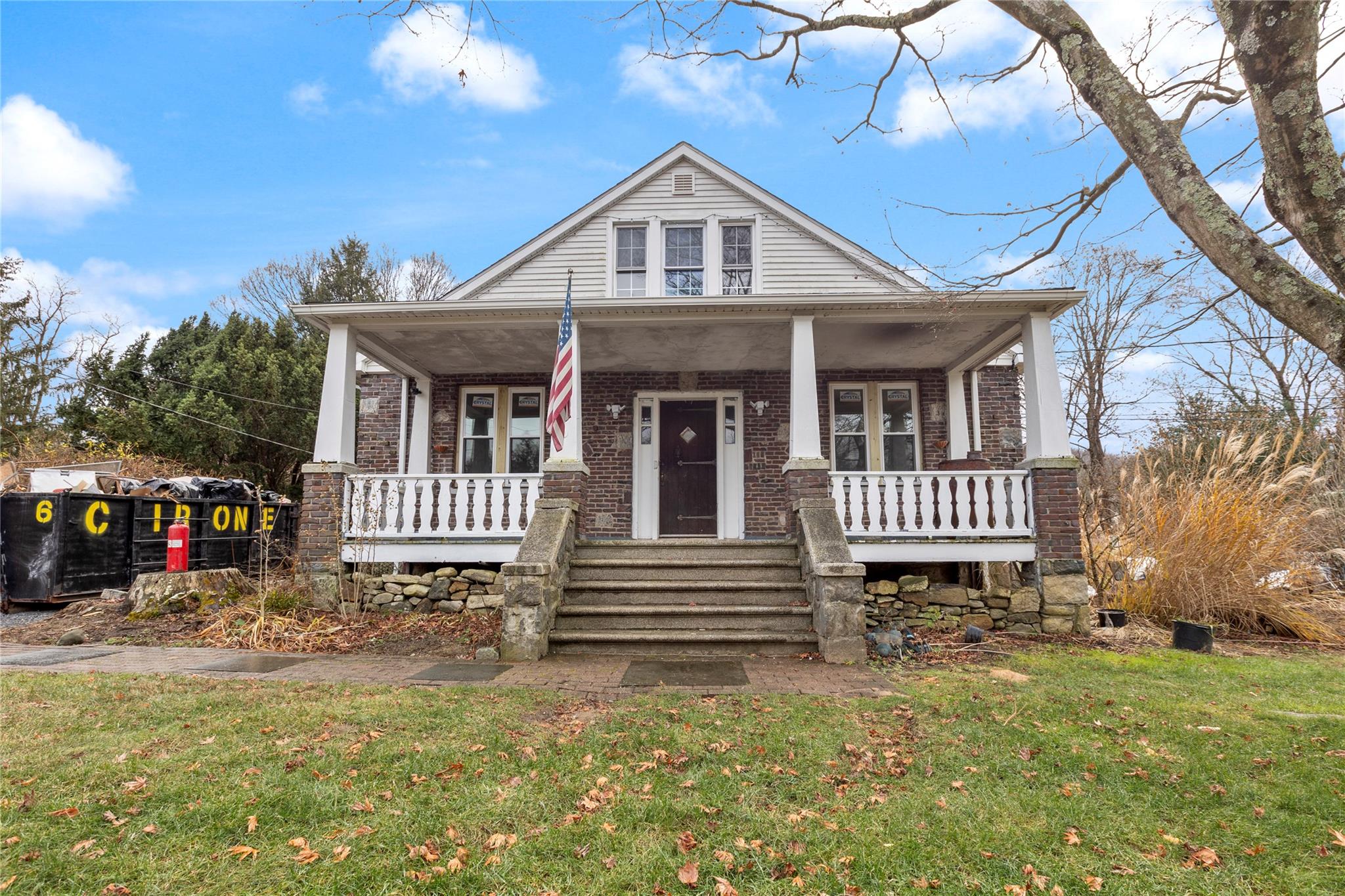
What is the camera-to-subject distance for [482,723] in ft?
12.4

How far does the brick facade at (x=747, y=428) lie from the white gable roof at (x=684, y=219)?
4.42 feet

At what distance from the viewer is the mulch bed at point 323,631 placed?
21.1 ft

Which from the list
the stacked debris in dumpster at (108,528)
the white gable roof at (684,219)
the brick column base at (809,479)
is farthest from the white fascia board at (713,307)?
the stacked debris in dumpster at (108,528)

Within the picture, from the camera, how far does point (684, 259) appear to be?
10.5 metres

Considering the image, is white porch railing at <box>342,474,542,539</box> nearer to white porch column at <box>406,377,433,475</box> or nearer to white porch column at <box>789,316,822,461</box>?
white porch column at <box>406,377,433,475</box>

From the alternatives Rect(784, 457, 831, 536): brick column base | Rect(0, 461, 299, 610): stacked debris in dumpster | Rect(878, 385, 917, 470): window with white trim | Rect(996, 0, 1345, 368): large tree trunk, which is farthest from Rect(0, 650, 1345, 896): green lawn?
Rect(878, 385, 917, 470): window with white trim

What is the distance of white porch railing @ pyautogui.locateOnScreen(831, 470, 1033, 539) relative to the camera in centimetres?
754

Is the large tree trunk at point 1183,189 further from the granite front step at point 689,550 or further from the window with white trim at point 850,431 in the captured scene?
the window with white trim at point 850,431

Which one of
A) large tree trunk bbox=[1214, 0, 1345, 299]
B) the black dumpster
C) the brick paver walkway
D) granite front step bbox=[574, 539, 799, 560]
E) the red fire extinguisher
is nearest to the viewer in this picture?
large tree trunk bbox=[1214, 0, 1345, 299]

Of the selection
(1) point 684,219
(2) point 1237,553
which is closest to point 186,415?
(1) point 684,219

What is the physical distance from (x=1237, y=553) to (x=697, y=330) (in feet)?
21.1

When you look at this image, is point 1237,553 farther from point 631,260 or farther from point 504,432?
point 504,432

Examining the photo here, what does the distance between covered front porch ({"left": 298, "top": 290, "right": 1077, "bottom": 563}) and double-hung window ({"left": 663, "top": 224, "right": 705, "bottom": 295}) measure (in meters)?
1.32

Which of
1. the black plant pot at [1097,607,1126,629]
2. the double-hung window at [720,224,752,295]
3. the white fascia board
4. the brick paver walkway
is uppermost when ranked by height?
A: the double-hung window at [720,224,752,295]
